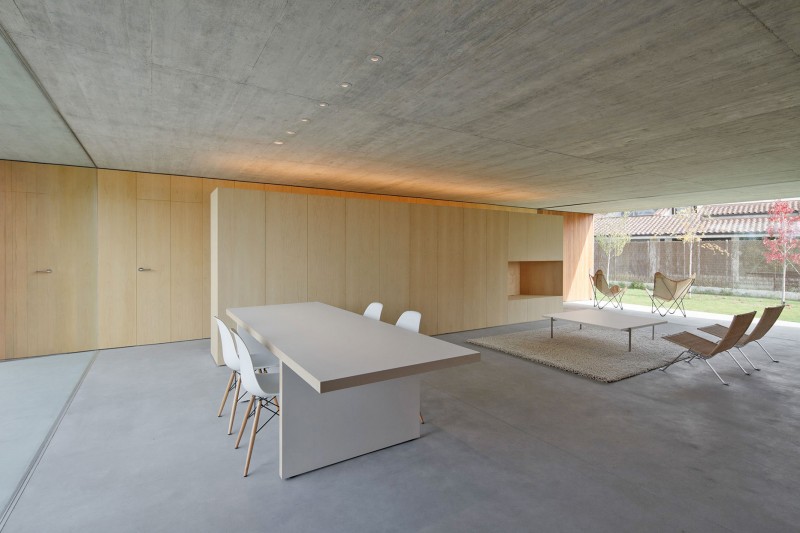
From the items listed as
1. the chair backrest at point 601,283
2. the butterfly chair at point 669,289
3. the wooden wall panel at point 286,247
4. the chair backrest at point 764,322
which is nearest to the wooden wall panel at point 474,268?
the wooden wall panel at point 286,247

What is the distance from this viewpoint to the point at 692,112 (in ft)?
11.0

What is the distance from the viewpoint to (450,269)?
22.6 ft

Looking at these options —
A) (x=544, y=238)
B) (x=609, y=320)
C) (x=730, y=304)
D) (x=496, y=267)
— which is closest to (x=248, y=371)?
(x=609, y=320)

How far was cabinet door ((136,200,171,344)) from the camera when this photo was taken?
5875 millimetres

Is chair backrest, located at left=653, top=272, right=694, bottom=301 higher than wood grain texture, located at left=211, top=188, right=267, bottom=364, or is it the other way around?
wood grain texture, located at left=211, top=188, right=267, bottom=364

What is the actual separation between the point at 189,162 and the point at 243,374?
379 cm

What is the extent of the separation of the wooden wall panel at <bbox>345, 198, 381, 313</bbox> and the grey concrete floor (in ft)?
7.01

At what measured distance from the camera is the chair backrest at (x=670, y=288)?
870 cm

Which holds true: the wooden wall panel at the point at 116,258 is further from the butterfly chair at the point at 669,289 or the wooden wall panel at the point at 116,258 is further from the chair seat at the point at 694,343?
the butterfly chair at the point at 669,289

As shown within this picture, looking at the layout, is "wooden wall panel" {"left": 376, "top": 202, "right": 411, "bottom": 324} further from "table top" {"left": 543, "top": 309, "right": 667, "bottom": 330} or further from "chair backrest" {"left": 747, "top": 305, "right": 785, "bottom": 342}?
"chair backrest" {"left": 747, "top": 305, "right": 785, "bottom": 342}

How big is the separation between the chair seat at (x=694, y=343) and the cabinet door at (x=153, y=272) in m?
6.72

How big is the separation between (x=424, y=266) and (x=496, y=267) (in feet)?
5.54

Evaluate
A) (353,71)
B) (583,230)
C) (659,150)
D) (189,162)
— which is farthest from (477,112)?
(583,230)

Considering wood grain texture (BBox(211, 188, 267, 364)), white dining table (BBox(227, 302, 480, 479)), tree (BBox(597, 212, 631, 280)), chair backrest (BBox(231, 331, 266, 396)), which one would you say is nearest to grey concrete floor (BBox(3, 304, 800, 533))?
white dining table (BBox(227, 302, 480, 479))
